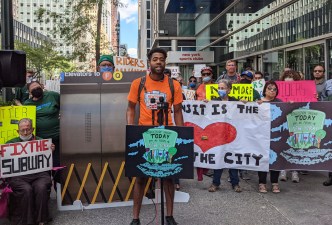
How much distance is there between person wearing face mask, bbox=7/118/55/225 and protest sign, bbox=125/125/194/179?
4.64 ft

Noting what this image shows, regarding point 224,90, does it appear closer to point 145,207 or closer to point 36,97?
point 145,207

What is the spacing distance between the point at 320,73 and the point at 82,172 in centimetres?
511

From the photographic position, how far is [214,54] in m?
31.8

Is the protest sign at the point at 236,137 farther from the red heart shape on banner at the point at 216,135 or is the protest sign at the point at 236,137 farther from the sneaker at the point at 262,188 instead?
the sneaker at the point at 262,188

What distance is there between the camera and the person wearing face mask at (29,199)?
4777mm

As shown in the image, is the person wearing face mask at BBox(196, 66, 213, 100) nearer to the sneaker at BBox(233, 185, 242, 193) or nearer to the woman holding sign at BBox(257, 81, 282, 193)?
the woman holding sign at BBox(257, 81, 282, 193)

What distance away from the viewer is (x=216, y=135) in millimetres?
6562

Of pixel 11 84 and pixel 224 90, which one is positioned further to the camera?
pixel 224 90

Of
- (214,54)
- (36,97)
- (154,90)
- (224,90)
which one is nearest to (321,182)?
(224,90)

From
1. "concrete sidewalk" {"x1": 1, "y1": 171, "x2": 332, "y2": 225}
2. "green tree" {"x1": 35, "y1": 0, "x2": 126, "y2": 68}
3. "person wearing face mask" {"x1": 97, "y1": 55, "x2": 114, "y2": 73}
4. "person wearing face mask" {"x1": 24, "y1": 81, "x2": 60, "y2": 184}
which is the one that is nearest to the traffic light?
"person wearing face mask" {"x1": 24, "y1": 81, "x2": 60, "y2": 184}

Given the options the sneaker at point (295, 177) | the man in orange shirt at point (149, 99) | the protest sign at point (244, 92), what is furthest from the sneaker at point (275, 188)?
the man in orange shirt at point (149, 99)

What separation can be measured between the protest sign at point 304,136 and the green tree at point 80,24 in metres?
12.1

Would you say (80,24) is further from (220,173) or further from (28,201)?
(28,201)

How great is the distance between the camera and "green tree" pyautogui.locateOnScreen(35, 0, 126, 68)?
17.3 m
